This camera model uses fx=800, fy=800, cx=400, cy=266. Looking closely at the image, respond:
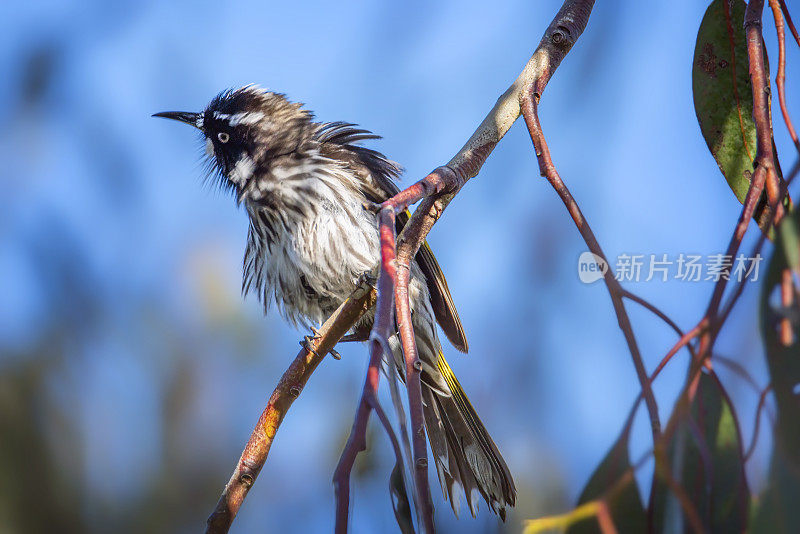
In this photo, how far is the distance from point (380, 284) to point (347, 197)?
1.65m

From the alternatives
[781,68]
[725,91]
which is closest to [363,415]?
[781,68]

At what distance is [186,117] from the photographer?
121 inches

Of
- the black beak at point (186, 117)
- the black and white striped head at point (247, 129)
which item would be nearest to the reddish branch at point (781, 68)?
the black and white striped head at point (247, 129)

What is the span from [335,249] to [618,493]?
162cm

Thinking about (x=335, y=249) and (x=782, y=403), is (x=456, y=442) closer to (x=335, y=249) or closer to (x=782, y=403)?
(x=335, y=249)

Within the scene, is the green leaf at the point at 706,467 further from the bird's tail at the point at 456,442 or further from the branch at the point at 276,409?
the bird's tail at the point at 456,442

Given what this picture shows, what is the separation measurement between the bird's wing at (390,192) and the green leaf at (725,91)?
957 mm

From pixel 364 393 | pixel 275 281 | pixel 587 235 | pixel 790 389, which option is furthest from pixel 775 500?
pixel 275 281

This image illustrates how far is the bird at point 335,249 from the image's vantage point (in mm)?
2475

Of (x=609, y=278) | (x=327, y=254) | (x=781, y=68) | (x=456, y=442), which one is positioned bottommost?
(x=456, y=442)

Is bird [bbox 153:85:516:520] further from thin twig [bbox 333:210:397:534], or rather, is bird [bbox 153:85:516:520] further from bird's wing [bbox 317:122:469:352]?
thin twig [bbox 333:210:397:534]

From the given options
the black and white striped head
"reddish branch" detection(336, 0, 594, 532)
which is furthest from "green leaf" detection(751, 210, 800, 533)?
the black and white striped head

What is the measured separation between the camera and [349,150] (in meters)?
2.84

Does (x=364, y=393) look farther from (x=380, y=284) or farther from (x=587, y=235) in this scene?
(x=587, y=235)
